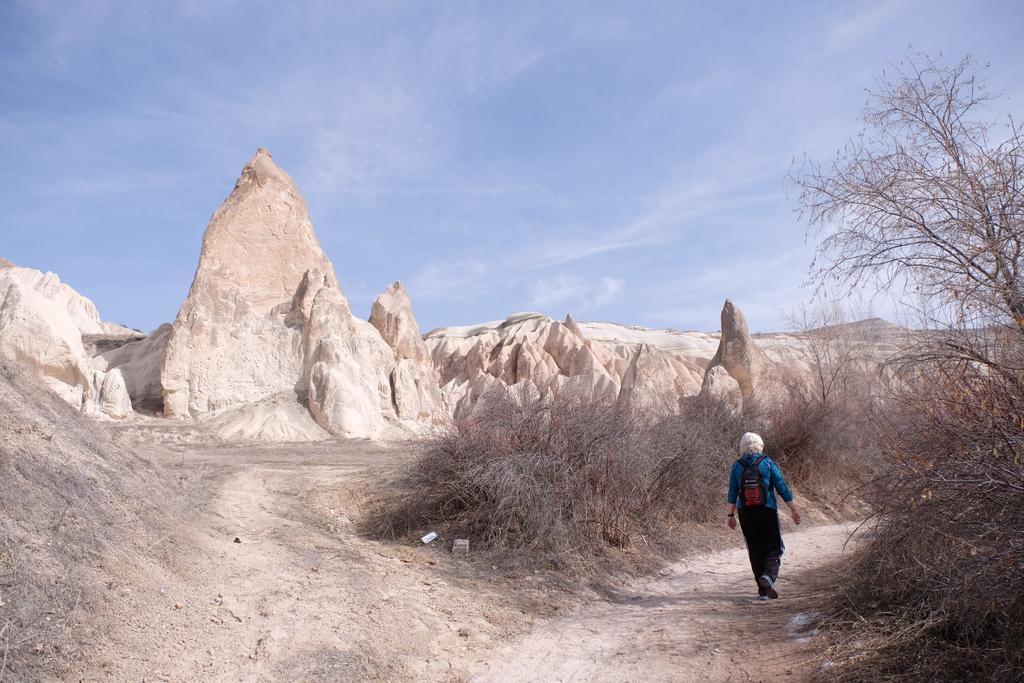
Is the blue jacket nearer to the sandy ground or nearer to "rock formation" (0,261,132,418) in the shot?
the sandy ground

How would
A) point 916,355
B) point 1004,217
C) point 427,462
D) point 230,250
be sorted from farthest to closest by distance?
point 230,250, point 427,462, point 916,355, point 1004,217

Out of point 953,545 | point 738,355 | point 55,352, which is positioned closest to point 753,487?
point 953,545

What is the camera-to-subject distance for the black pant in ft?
21.2

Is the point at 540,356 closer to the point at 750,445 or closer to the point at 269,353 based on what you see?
the point at 269,353

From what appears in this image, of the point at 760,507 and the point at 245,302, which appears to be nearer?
the point at 760,507

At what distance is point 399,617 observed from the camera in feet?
19.1

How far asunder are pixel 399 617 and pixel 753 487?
3.12m

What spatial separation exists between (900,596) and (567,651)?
2.26m

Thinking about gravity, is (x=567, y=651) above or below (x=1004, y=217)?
below

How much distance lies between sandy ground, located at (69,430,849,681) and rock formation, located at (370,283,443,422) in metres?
14.8

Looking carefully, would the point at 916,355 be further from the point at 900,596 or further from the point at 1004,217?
the point at 900,596

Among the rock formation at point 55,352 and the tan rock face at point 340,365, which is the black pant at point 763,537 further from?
the rock formation at point 55,352

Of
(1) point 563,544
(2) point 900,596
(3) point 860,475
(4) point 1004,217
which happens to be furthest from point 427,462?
(3) point 860,475

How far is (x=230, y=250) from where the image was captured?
2334 centimetres
